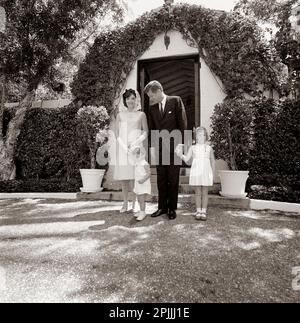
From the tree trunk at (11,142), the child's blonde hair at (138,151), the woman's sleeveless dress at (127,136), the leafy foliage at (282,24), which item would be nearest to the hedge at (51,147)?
the tree trunk at (11,142)

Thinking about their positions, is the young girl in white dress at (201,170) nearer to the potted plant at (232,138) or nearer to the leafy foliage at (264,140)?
the potted plant at (232,138)

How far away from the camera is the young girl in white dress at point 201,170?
3619mm

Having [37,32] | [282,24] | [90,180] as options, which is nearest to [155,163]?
[90,180]

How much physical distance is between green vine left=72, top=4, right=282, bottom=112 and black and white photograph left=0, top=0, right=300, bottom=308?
1.2 inches

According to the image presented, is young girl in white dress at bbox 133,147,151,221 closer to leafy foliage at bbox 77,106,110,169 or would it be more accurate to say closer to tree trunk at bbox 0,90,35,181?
leafy foliage at bbox 77,106,110,169

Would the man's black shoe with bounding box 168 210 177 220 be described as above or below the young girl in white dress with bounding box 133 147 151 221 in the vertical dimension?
below

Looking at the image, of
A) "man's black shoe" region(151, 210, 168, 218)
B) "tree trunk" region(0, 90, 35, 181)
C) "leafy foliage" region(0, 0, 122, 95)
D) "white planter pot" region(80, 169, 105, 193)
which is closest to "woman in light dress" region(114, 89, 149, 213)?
"man's black shoe" region(151, 210, 168, 218)

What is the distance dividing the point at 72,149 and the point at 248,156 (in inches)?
166

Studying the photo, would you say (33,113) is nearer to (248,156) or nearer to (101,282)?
(248,156)

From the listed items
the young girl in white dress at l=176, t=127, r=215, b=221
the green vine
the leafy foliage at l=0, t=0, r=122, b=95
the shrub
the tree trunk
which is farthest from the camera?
the tree trunk

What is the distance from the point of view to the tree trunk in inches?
272

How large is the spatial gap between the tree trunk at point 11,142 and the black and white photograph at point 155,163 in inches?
1.4

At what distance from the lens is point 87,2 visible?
6.50 meters
